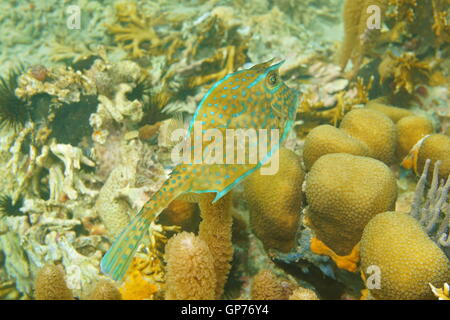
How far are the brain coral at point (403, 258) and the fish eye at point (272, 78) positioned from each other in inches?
60.9

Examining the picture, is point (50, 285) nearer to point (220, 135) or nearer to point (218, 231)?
point (218, 231)

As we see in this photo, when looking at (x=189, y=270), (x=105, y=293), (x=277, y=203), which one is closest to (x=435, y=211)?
(x=277, y=203)

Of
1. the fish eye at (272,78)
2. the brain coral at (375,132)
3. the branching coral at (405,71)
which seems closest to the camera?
the fish eye at (272,78)

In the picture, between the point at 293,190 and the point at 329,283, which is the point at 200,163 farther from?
the point at 329,283

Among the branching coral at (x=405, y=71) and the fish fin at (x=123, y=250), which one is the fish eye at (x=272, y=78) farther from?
A: the branching coral at (x=405, y=71)

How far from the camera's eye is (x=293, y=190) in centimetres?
332

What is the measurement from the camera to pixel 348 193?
294cm

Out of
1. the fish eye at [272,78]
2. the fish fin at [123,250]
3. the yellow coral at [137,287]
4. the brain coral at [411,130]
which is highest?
the fish eye at [272,78]

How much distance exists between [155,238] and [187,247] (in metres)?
1.03

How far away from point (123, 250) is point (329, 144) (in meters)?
2.40

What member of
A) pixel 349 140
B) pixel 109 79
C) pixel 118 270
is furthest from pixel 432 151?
pixel 109 79

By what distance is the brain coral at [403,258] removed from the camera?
8.16ft

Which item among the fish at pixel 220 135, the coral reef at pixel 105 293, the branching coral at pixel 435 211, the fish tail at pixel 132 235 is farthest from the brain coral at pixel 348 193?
the coral reef at pixel 105 293

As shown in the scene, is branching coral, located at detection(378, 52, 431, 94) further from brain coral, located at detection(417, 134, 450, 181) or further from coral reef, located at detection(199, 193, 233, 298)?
coral reef, located at detection(199, 193, 233, 298)
